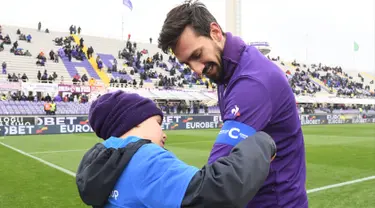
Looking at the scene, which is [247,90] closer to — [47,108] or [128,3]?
[47,108]

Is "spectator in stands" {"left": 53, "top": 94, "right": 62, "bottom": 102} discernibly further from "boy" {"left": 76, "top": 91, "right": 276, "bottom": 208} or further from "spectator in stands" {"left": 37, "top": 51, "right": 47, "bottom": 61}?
"boy" {"left": 76, "top": 91, "right": 276, "bottom": 208}

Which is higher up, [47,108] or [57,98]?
[57,98]

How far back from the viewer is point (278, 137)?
179cm

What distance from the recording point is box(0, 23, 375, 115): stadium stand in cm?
2744

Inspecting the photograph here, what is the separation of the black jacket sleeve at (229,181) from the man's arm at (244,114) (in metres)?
0.24

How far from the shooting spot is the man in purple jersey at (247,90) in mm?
1627

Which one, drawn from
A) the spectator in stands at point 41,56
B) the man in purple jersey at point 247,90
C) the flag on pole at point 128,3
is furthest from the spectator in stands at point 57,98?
Answer: the man in purple jersey at point 247,90

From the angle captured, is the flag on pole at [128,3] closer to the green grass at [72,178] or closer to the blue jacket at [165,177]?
the green grass at [72,178]

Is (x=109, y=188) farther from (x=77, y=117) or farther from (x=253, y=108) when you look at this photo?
(x=77, y=117)

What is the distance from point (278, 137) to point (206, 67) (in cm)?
49

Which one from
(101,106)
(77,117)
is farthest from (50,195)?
(77,117)

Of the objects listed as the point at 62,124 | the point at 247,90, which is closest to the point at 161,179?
the point at 247,90

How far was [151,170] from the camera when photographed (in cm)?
136

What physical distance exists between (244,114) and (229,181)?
1.37ft
